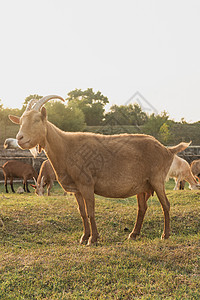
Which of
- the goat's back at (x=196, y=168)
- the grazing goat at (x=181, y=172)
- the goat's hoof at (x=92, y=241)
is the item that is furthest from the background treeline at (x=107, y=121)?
the goat's hoof at (x=92, y=241)

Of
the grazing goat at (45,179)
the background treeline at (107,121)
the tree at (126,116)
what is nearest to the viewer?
the grazing goat at (45,179)

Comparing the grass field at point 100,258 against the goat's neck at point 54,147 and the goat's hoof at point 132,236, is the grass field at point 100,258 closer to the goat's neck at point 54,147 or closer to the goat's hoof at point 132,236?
the goat's hoof at point 132,236

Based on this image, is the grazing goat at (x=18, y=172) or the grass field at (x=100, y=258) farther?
the grazing goat at (x=18, y=172)

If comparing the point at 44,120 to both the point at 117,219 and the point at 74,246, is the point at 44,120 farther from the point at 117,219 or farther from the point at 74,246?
the point at 117,219

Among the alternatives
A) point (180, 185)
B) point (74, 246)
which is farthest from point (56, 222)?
point (180, 185)

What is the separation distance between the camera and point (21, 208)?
25.3 ft

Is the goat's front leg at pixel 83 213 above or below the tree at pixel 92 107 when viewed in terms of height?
below

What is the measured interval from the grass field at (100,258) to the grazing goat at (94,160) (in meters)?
0.56

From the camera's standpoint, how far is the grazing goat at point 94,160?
4.95 metres

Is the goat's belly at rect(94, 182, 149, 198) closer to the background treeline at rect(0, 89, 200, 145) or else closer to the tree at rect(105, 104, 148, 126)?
the background treeline at rect(0, 89, 200, 145)

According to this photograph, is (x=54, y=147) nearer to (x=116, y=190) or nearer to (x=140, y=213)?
(x=116, y=190)

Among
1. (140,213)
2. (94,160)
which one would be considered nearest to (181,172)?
(140,213)

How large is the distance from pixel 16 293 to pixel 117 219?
11.9ft

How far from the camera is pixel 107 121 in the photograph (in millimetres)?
49719
